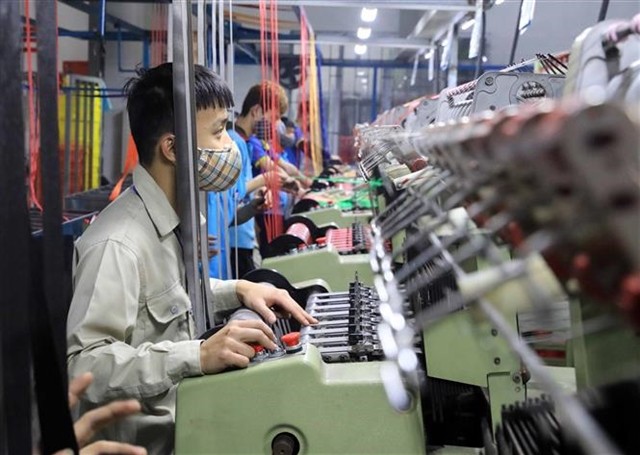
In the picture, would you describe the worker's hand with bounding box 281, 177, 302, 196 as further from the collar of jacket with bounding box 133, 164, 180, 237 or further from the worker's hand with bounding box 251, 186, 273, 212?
the collar of jacket with bounding box 133, 164, 180, 237

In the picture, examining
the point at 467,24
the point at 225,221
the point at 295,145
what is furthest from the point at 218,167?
the point at 295,145

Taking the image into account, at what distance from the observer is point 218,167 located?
1.90 m

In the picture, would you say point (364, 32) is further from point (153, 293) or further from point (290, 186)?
point (153, 293)

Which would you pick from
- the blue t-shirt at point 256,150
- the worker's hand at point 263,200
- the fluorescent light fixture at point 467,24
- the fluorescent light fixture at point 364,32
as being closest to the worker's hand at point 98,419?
the worker's hand at point 263,200

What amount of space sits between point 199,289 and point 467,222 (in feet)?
3.90

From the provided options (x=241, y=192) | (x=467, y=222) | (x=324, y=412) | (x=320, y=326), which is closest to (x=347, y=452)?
(x=324, y=412)

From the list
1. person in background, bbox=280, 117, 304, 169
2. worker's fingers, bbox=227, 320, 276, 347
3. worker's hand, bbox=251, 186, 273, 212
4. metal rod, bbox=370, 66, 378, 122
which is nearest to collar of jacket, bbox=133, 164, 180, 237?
worker's fingers, bbox=227, 320, 276, 347

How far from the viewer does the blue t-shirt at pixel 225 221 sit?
3.02 m

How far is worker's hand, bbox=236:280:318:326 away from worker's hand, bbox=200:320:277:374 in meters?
0.29

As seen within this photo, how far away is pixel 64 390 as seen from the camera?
931 mm

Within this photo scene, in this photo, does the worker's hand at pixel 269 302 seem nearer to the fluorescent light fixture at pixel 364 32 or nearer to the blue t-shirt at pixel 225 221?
the blue t-shirt at pixel 225 221

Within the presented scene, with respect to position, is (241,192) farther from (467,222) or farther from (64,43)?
(64,43)

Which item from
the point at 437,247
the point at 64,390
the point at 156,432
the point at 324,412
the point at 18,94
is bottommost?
the point at 156,432

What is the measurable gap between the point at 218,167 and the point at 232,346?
2.15ft
